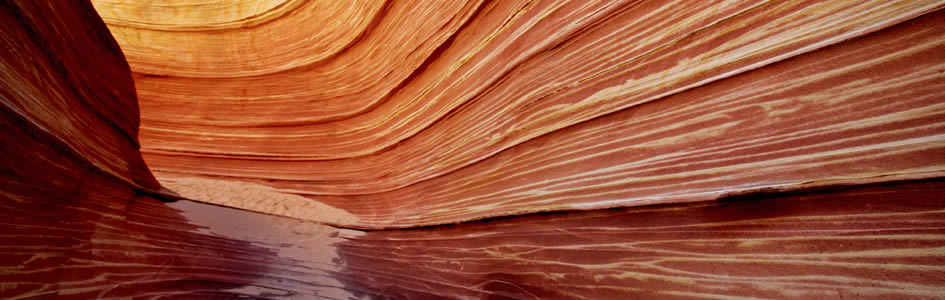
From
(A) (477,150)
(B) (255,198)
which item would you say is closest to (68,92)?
(B) (255,198)

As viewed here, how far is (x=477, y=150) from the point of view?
37.2 inches

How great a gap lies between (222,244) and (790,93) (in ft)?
3.59

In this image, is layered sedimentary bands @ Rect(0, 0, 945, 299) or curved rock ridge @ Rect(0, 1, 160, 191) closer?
layered sedimentary bands @ Rect(0, 0, 945, 299)

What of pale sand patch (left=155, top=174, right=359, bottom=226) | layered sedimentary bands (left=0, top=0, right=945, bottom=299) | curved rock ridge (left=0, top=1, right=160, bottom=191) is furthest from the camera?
pale sand patch (left=155, top=174, right=359, bottom=226)

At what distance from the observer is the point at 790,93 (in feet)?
1.59

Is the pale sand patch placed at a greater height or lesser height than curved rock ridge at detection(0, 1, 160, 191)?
lesser

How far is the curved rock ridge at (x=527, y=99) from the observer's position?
0.44 metres

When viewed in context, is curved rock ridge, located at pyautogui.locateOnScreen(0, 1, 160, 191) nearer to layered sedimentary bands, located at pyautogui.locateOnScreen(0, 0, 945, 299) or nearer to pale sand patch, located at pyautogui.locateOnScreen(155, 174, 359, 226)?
layered sedimentary bands, located at pyautogui.locateOnScreen(0, 0, 945, 299)

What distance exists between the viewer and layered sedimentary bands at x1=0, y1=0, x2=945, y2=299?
43cm

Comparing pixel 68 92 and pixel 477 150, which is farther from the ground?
pixel 68 92

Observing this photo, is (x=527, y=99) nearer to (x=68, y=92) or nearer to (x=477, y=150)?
(x=477, y=150)

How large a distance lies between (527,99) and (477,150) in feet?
0.55

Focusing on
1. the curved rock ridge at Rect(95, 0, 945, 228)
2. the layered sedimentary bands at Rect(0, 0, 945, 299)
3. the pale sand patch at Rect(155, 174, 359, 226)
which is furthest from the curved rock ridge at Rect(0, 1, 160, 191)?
the curved rock ridge at Rect(95, 0, 945, 228)

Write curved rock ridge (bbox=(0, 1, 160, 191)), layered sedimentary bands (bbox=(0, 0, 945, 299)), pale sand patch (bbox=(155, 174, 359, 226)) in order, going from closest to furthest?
layered sedimentary bands (bbox=(0, 0, 945, 299))
curved rock ridge (bbox=(0, 1, 160, 191))
pale sand patch (bbox=(155, 174, 359, 226))
